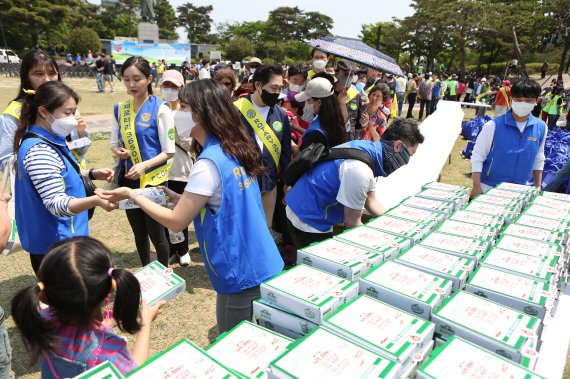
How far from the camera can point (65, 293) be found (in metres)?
1.32

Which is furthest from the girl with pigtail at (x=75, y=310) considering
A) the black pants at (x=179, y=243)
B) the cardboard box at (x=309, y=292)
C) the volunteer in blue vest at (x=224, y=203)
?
the black pants at (x=179, y=243)

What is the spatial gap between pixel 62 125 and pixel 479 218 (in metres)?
2.51

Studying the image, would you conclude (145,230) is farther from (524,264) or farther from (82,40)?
(82,40)

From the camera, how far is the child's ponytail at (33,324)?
131 cm

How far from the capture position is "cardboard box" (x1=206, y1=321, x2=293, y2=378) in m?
1.29

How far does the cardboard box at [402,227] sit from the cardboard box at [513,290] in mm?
415

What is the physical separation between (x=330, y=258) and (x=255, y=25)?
77851mm

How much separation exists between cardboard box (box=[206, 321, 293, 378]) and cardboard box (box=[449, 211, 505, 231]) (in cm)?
142

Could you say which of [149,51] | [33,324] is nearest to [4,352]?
[33,324]

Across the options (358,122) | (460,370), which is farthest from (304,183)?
(358,122)

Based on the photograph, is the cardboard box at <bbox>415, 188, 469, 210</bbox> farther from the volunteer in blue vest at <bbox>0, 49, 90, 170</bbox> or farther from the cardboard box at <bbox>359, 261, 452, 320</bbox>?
the volunteer in blue vest at <bbox>0, 49, 90, 170</bbox>

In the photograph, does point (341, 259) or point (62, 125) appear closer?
point (341, 259)

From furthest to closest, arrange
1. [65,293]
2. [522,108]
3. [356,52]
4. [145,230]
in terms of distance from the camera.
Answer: [356,52]
[145,230]
[522,108]
[65,293]

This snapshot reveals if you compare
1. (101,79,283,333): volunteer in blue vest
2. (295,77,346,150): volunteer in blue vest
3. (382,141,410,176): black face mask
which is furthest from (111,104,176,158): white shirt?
(382,141,410,176): black face mask
